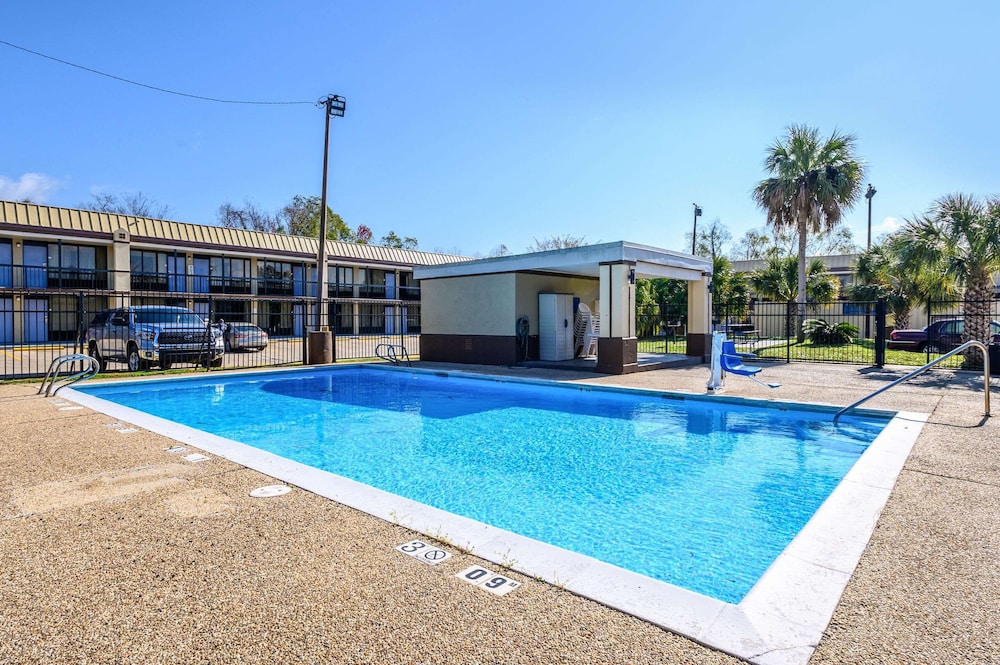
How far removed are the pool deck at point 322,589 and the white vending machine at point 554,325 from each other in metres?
11.1

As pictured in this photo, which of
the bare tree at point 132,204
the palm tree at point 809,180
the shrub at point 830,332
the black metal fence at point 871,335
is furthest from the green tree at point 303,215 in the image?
the shrub at point 830,332

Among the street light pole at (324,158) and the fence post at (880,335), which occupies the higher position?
the street light pole at (324,158)

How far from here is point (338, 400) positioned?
11312mm

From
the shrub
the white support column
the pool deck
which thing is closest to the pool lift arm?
the pool deck

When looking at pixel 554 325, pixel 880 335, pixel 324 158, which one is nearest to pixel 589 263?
pixel 554 325

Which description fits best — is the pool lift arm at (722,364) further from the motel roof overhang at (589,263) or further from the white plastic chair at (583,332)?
the white plastic chair at (583,332)

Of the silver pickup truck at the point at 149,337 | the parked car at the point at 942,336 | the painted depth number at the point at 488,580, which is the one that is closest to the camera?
the painted depth number at the point at 488,580

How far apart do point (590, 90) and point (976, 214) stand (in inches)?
389

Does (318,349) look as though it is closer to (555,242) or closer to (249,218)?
(555,242)

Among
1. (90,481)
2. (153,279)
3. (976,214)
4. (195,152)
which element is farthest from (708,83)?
(153,279)

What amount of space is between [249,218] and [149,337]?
38.7 m

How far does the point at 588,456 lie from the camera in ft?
22.6

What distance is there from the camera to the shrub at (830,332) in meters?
21.4

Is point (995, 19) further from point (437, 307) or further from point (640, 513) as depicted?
point (437, 307)
